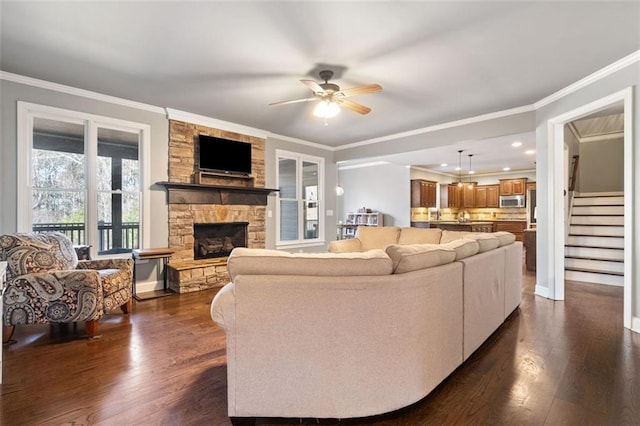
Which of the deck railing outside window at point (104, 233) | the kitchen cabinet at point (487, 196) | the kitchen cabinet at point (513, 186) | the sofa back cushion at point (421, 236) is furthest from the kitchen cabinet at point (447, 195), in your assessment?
the deck railing outside window at point (104, 233)

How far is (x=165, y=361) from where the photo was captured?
7.77ft

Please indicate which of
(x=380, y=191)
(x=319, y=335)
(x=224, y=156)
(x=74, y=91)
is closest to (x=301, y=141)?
(x=224, y=156)

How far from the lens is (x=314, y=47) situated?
2.81 m

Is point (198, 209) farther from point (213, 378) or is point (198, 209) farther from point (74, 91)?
point (213, 378)

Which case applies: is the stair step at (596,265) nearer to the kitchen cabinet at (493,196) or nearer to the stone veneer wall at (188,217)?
the kitchen cabinet at (493,196)

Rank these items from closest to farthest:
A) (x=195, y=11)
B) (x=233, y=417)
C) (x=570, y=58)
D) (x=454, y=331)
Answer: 1. (x=233, y=417)
2. (x=454, y=331)
3. (x=195, y=11)
4. (x=570, y=58)

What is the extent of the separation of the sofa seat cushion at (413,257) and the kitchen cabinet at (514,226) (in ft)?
31.1

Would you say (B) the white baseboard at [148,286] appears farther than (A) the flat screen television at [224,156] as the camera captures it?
No

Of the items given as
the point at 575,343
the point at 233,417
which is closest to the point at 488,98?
the point at 575,343

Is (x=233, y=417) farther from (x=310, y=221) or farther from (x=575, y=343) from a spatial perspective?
(x=310, y=221)

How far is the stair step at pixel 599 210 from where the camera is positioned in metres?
5.61

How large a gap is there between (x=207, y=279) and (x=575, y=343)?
429 centimetres

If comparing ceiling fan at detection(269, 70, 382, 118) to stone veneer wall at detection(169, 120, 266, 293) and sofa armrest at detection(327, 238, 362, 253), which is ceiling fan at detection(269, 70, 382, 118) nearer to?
sofa armrest at detection(327, 238, 362, 253)

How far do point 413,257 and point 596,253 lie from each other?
5.28m
